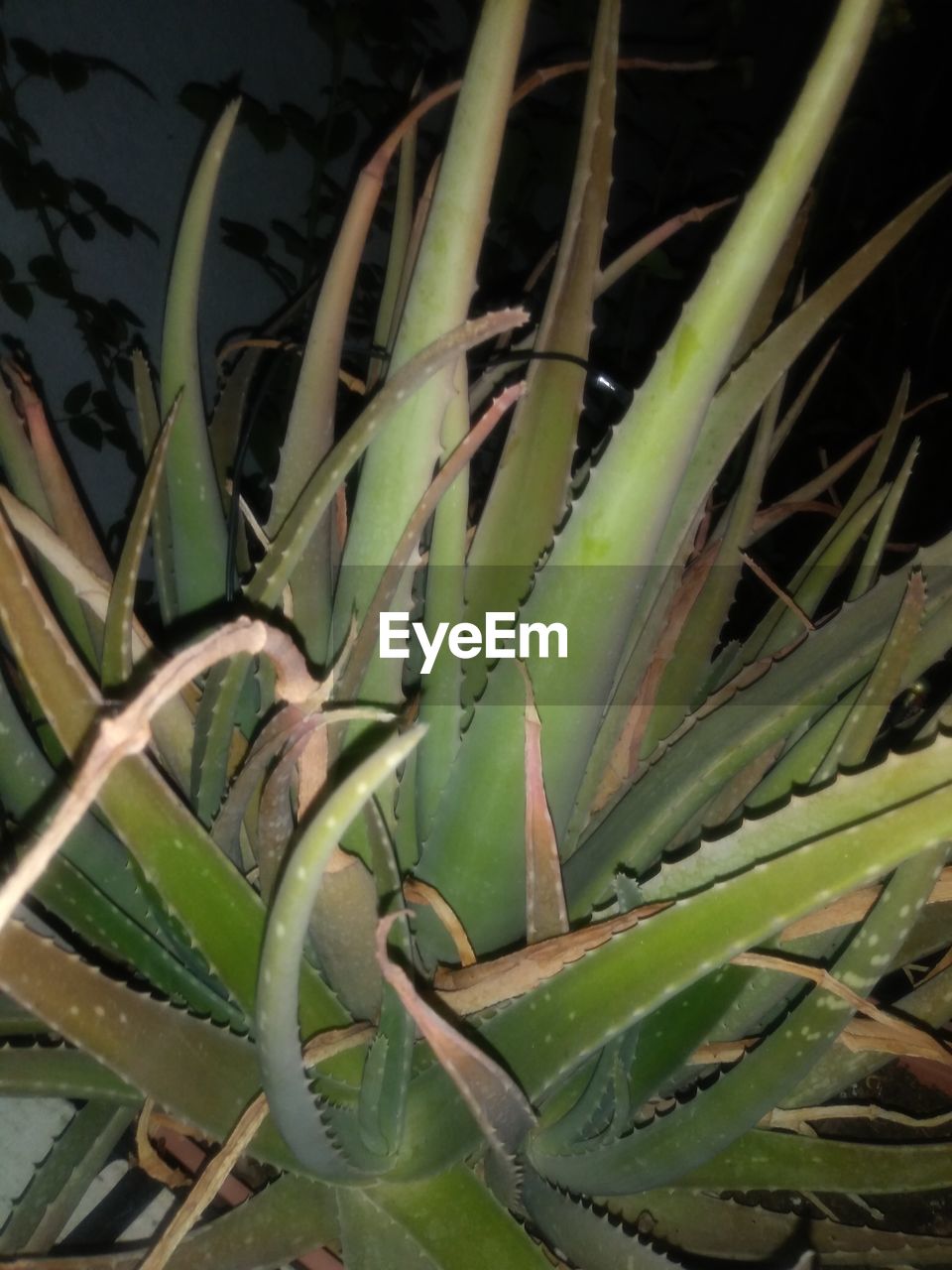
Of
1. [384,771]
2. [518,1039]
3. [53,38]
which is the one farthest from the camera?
[53,38]

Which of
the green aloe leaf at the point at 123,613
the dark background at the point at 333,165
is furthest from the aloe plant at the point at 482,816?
the dark background at the point at 333,165

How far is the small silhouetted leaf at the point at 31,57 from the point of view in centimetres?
66

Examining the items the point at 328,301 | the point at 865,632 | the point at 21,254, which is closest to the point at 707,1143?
the point at 865,632

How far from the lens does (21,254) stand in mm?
747

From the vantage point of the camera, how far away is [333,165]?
928mm

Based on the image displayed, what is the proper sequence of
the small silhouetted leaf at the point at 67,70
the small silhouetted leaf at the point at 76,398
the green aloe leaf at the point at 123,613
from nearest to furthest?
the green aloe leaf at the point at 123,613 → the small silhouetted leaf at the point at 67,70 → the small silhouetted leaf at the point at 76,398

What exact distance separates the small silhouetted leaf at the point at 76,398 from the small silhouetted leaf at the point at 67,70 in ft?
0.74

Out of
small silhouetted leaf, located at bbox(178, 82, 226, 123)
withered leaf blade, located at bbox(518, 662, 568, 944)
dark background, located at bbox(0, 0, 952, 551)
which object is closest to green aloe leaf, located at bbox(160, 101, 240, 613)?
withered leaf blade, located at bbox(518, 662, 568, 944)

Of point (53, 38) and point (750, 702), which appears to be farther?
point (53, 38)

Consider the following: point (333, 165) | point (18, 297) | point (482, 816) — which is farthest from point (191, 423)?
point (333, 165)

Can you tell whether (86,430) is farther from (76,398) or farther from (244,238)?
(244,238)

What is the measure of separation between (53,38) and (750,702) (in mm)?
727

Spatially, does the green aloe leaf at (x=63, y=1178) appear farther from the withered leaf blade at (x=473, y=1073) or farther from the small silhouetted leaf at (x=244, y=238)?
the small silhouetted leaf at (x=244, y=238)

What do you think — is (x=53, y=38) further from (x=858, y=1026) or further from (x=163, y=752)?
(x=858, y=1026)
